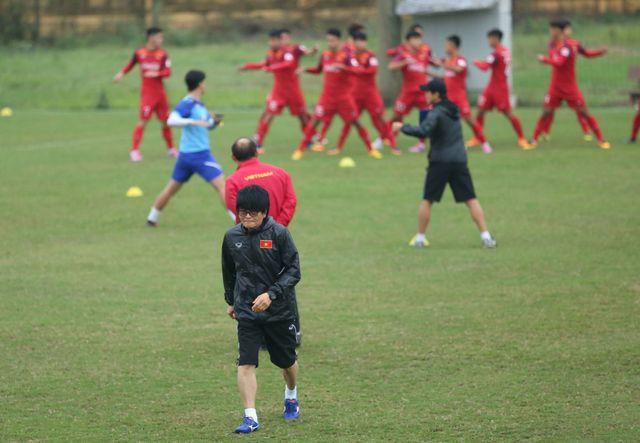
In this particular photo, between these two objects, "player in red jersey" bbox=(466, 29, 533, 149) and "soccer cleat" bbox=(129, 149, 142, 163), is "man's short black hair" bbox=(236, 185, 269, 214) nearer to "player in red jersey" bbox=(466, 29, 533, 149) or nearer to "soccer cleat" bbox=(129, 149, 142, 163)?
"soccer cleat" bbox=(129, 149, 142, 163)

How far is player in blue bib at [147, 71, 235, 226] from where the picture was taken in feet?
46.6

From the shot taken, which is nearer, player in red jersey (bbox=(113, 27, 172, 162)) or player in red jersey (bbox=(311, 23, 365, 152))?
player in red jersey (bbox=(113, 27, 172, 162))

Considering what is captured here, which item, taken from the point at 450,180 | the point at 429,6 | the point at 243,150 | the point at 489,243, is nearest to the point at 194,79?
the point at 450,180

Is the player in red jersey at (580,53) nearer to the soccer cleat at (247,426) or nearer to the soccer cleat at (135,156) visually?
the soccer cleat at (135,156)

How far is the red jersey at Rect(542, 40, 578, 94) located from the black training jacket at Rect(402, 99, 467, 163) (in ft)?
28.7

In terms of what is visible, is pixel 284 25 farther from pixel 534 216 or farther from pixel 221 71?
pixel 534 216

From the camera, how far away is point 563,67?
21531mm

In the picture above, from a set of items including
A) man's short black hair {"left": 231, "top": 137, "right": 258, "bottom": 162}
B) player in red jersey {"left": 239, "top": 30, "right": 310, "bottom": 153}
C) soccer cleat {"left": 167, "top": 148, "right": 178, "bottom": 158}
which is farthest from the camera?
soccer cleat {"left": 167, "top": 148, "right": 178, "bottom": 158}

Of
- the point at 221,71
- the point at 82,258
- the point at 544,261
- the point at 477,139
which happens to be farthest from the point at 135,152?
the point at 221,71

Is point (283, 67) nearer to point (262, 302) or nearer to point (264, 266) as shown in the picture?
point (264, 266)

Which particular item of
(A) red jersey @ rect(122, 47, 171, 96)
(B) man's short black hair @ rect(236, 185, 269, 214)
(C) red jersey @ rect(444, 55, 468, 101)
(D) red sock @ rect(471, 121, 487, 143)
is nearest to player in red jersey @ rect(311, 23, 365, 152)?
(C) red jersey @ rect(444, 55, 468, 101)

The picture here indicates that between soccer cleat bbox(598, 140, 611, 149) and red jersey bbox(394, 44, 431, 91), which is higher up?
red jersey bbox(394, 44, 431, 91)

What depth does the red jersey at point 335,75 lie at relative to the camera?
21031 mm

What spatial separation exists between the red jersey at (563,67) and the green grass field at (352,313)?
2546 mm
